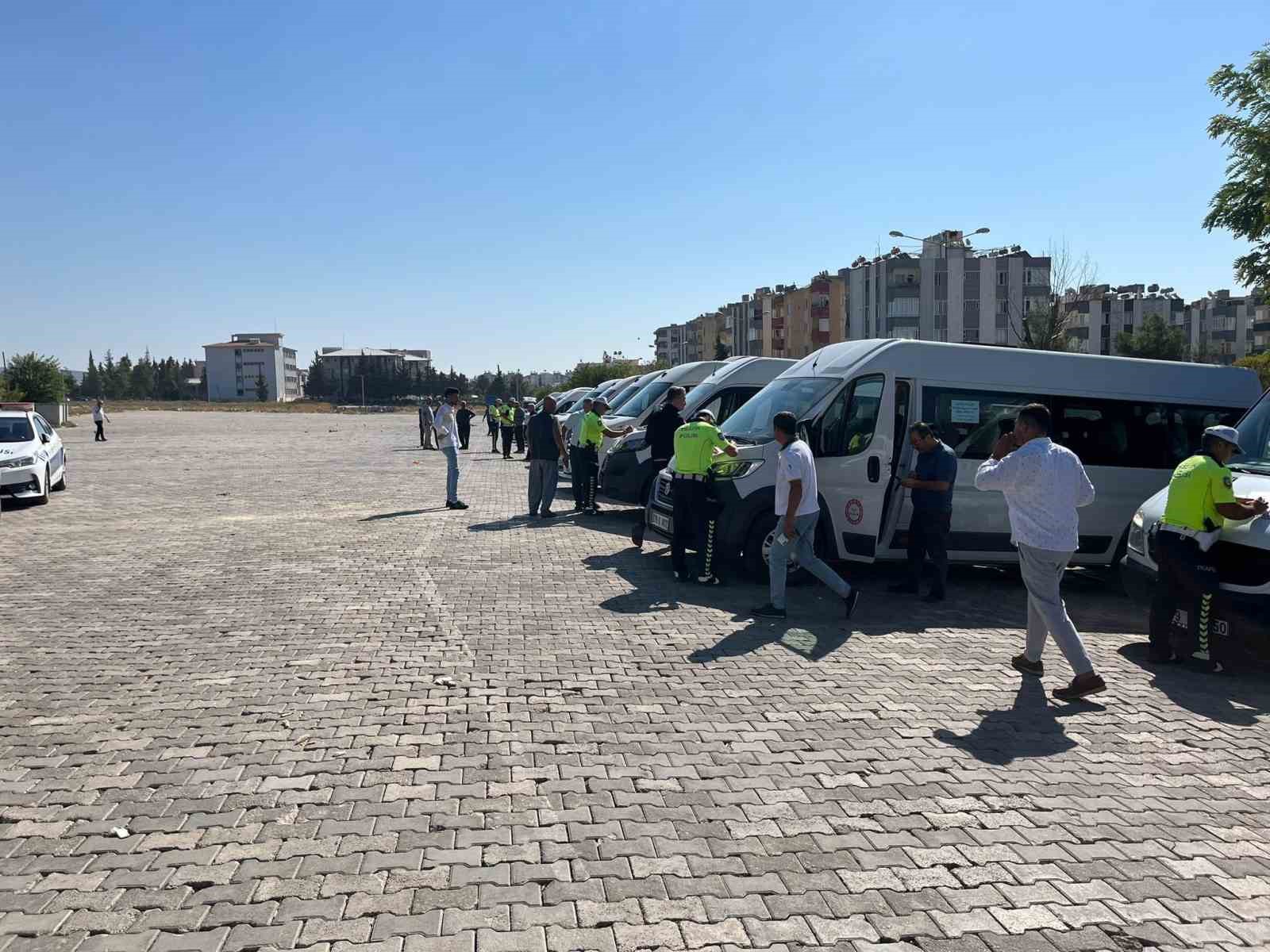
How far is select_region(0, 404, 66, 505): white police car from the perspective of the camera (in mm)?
16203

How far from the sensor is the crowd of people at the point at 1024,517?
6.37 metres

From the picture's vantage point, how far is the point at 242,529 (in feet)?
45.1

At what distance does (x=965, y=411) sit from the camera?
34.6 feet

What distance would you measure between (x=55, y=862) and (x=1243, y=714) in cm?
634

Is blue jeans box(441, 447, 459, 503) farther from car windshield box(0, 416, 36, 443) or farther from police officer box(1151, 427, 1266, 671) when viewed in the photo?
police officer box(1151, 427, 1266, 671)

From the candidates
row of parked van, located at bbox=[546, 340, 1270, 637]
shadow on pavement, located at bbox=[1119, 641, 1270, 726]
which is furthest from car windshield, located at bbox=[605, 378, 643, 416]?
shadow on pavement, located at bbox=[1119, 641, 1270, 726]

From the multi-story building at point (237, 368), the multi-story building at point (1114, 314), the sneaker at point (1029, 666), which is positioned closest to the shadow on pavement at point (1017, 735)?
the sneaker at point (1029, 666)

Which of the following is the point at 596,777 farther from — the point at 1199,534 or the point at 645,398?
the point at 645,398

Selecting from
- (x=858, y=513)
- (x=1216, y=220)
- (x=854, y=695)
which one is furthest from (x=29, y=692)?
(x=1216, y=220)

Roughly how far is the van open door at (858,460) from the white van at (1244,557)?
2.37 meters

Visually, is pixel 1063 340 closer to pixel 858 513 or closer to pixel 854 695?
pixel 858 513

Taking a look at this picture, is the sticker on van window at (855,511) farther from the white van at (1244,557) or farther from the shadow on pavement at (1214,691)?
the shadow on pavement at (1214,691)

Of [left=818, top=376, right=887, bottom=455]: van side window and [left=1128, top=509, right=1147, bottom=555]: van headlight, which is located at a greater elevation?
[left=818, top=376, right=887, bottom=455]: van side window

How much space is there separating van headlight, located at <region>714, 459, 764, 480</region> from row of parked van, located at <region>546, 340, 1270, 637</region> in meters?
0.01
